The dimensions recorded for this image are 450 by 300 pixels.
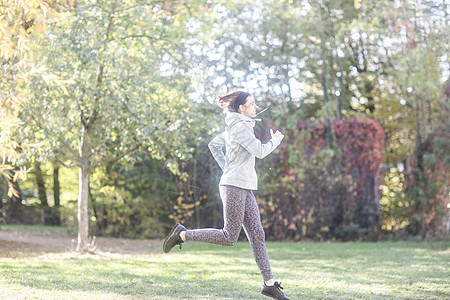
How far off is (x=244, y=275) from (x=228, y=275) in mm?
172

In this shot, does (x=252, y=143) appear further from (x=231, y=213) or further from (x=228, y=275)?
(x=228, y=275)

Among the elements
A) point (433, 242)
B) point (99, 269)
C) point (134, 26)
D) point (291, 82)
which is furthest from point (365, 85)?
point (99, 269)

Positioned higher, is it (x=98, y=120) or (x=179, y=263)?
(x=98, y=120)

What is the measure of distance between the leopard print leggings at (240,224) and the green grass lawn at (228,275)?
0.59 metres

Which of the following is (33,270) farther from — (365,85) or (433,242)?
(365,85)

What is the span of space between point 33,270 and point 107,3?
12.9ft

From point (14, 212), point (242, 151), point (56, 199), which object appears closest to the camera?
point (242, 151)

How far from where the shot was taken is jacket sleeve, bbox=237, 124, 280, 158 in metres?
3.88

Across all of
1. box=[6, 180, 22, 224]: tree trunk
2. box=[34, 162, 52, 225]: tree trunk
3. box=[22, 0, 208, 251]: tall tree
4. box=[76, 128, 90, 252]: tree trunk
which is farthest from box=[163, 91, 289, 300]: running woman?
box=[6, 180, 22, 224]: tree trunk

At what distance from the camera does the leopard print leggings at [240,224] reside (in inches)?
154

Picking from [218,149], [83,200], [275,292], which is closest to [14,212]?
[83,200]

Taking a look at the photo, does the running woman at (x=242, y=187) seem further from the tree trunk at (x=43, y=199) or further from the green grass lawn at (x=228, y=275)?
the tree trunk at (x=43, y=199)

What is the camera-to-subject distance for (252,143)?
12.8ft

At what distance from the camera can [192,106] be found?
826 centimetres
